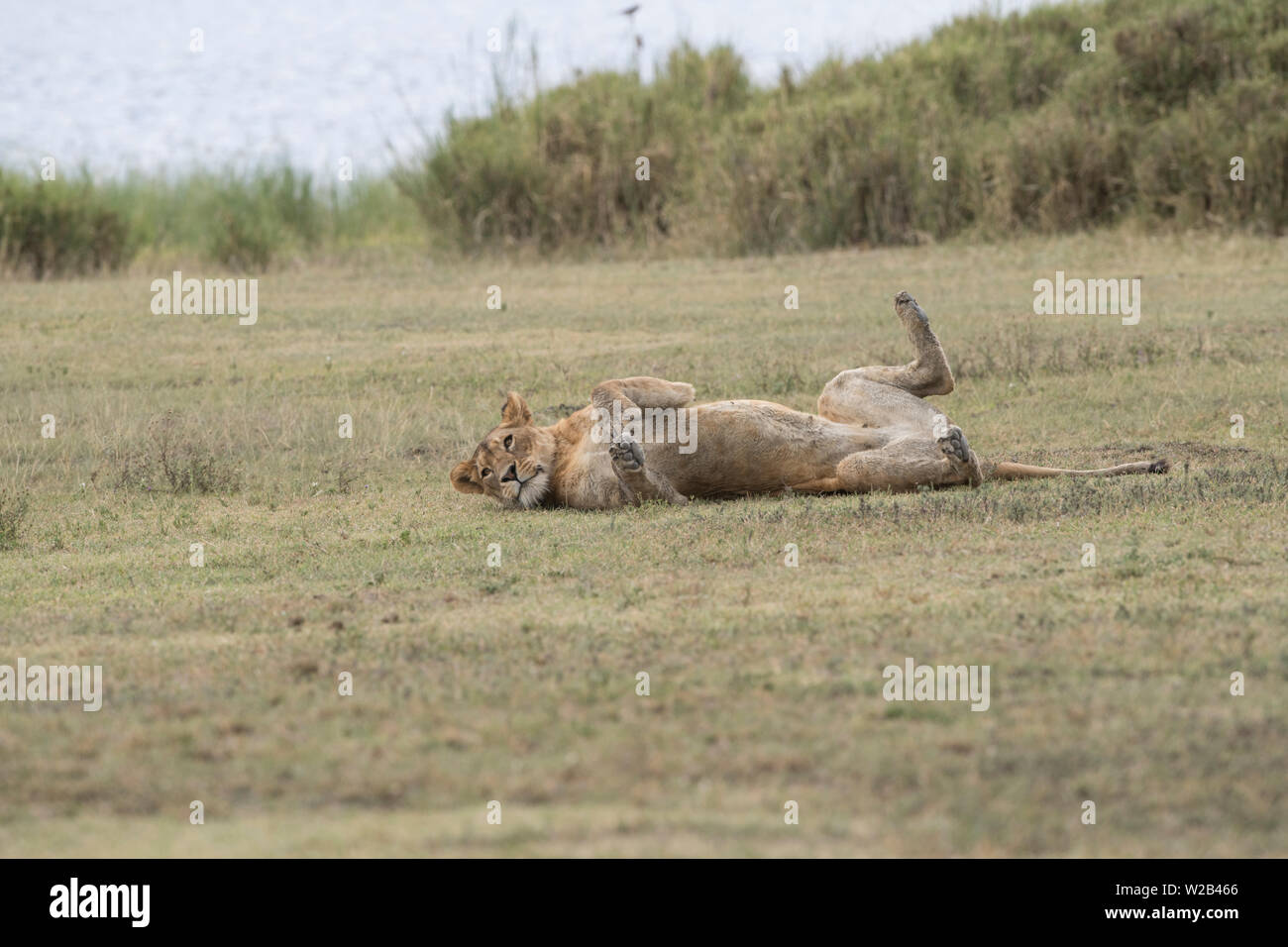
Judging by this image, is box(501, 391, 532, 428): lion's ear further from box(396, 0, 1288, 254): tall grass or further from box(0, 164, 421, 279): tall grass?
box(0, 164, 421, 279): tall grass

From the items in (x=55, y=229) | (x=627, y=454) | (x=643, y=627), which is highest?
(x=55, y=229)

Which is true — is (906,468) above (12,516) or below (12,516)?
above

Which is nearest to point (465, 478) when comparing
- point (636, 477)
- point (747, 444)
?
point (636, 477)

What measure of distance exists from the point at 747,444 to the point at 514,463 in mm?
1203

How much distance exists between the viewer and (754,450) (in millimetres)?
8125

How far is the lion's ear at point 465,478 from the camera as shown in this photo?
28.0 ft

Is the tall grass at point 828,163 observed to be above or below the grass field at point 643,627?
above

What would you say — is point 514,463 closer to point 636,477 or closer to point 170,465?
point 636,477

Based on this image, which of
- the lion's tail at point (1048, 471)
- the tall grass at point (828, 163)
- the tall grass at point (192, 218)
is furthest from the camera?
the tall grass at point (192, 218)

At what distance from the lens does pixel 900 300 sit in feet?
28.3

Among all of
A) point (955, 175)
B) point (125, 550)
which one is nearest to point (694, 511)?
point (125, 550)

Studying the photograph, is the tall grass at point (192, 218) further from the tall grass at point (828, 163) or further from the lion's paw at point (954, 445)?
the lion's paw at point (954, 445)

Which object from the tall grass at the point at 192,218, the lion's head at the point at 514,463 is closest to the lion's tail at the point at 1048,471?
the lion's head at the point at 514,463

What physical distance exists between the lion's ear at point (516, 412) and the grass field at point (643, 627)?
0.54m
